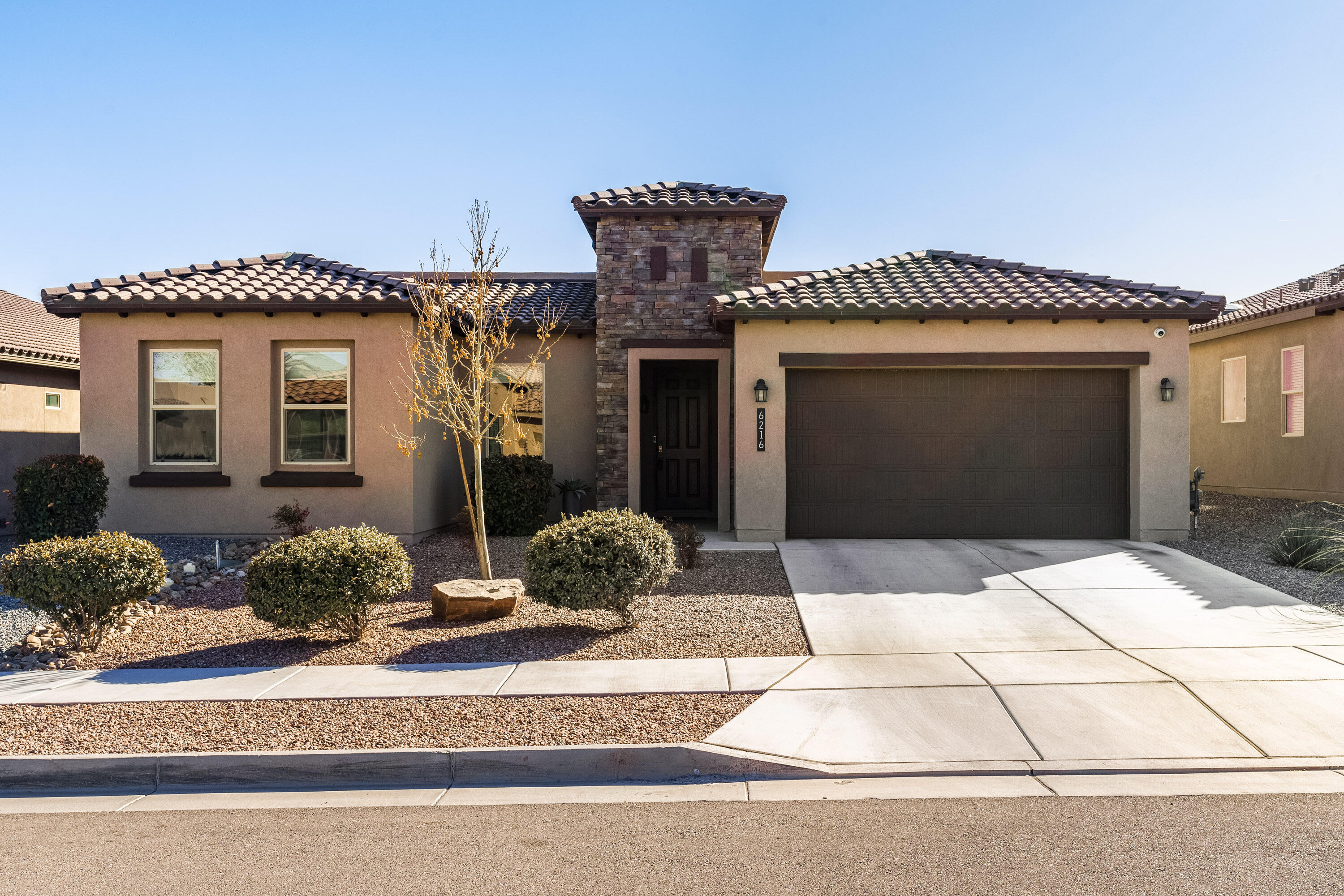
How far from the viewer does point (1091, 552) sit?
1058cm

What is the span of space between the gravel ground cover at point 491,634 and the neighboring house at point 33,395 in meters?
9.20

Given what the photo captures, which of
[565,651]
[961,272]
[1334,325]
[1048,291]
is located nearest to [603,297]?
[961,272]

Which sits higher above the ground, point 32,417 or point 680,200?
point 680,200

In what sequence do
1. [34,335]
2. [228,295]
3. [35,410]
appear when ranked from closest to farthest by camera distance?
[228,295] < [35,410] < [34,335]

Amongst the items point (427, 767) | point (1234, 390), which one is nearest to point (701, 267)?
point (427, 767)

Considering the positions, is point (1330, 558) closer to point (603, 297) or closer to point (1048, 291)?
point (1048, 291)

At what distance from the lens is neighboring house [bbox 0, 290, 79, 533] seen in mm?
15148

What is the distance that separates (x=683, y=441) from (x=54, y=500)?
9102 mm

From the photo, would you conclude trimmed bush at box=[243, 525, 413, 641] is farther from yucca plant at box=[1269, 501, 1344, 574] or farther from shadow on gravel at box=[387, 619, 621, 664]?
yucca plant at box=[1269, 501, 1344, 574]

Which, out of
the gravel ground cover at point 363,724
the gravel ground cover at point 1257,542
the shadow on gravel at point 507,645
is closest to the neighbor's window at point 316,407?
the shadow on gravel at point 507,645

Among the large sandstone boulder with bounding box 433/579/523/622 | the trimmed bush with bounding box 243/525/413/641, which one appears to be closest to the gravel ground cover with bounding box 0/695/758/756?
the trimmed bush with bounding box 243/525/413/641

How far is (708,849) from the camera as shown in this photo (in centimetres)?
386

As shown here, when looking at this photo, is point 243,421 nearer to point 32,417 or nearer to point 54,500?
point 54,500

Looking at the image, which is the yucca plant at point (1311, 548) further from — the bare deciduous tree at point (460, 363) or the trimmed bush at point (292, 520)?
the trimmed bush at point (292, 520)
